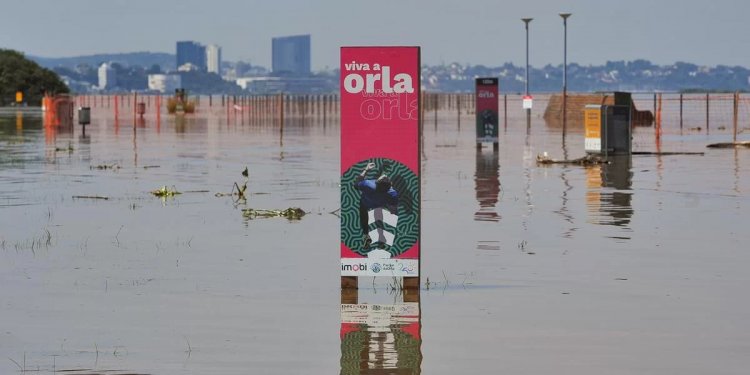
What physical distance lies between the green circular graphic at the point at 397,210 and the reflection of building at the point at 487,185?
7650 millimetres

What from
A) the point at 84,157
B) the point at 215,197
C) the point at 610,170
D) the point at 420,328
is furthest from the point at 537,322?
the point at 84,157

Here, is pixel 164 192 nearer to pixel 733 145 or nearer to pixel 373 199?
pixel 373 199

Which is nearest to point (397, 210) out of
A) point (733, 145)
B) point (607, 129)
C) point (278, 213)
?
point (278, 213)

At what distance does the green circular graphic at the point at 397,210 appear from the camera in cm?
1227

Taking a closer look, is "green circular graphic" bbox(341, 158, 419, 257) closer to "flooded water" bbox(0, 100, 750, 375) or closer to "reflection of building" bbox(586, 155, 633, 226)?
"flooded water" bbox(0, 100, 750, 375)

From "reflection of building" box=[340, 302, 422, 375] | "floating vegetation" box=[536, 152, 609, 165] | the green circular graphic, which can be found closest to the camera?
"reflection of building" box=[340, 302, 422, 375]

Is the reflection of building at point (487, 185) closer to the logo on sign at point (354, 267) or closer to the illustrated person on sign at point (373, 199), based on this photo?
the logo on sign at point (354, 267)

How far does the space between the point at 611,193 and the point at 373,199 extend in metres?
13.0

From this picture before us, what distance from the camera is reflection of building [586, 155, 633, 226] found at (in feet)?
66.5

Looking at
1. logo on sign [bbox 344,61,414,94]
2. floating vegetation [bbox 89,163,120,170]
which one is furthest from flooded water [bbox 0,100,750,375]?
floating vegetation [bbox 89,163,120,170]

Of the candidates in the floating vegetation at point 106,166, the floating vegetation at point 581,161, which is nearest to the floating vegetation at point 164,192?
the floating vegetation at point 106,166

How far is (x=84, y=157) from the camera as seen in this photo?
125ft

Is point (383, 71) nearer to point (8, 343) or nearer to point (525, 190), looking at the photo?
point (8, 343)

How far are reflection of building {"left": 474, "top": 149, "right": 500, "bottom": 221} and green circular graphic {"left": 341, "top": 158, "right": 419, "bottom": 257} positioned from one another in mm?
7650
